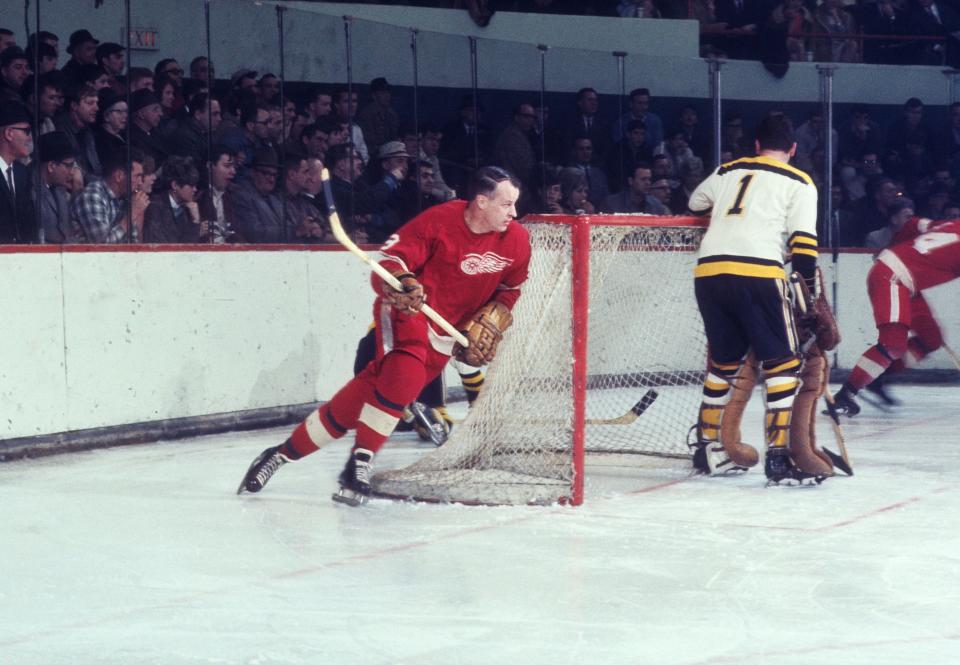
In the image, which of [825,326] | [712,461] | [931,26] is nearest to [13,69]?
[712,461]

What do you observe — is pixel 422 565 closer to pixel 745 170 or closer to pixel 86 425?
pixel 745 170

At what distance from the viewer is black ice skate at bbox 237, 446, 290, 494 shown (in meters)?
4.75

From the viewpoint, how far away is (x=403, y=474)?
4.82 metres

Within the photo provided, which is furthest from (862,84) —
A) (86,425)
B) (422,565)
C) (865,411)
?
(422,565)

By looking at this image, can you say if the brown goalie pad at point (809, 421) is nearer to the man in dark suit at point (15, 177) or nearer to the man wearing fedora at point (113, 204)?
the man wearing fedora at point (113, 204)

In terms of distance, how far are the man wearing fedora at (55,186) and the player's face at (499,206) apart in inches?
89.4

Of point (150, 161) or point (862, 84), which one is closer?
point (150, 161)

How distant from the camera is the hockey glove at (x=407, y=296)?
171 inches

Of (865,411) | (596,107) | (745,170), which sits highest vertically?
(596,107)

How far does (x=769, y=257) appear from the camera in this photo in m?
5.01

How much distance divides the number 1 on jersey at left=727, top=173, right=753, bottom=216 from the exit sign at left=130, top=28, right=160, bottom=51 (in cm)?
372

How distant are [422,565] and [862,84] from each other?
9503 mm

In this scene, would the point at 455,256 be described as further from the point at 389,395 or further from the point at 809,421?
the point at 809,421

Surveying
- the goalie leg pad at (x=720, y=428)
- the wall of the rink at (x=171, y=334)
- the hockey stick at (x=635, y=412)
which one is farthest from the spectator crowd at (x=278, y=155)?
the goalie leg pad at (x=720, y=428)
